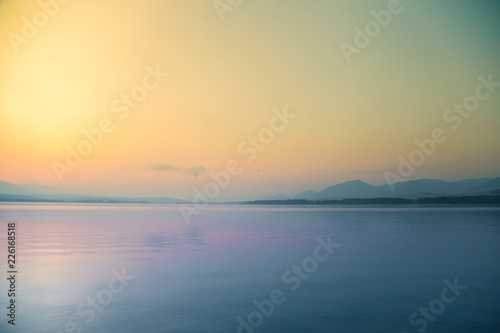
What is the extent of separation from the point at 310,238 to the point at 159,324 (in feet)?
62.1

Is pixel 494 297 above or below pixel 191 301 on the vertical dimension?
below

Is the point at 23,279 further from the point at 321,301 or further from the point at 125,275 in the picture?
the point at 321,301

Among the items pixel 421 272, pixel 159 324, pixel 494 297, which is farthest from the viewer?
pixel 421 272

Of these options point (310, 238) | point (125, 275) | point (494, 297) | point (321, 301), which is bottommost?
point (494, 297)

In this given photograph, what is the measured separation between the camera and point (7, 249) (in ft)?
69.4

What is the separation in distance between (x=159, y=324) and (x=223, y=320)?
1607 mm

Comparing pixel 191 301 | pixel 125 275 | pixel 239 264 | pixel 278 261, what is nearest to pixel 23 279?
pixel 125 275

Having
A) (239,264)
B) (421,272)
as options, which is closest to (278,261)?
(239,264)

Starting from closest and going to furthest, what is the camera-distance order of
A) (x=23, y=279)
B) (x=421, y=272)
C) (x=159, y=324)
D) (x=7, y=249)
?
(x=159, y=324), (x=23, y=279), (x=421, y=272), (x=7, y=249)

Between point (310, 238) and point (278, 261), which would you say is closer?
point (278, 261)

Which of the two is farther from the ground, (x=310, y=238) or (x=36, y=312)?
(x=310, y=238)

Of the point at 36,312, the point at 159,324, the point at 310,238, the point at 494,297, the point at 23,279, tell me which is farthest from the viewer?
the point at 310,238

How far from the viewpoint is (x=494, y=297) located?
12.1 meters

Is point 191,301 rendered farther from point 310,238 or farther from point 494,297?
point 310,238
